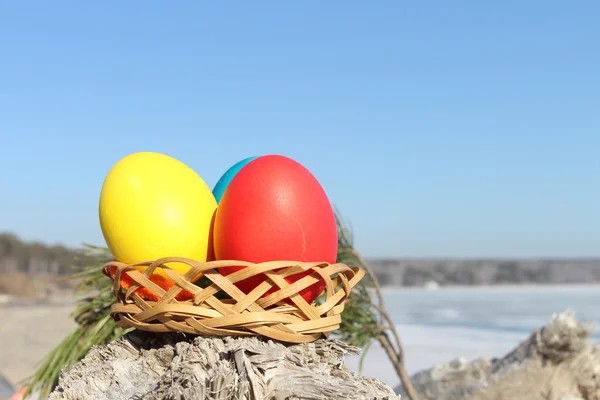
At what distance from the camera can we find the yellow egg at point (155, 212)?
1.47 m

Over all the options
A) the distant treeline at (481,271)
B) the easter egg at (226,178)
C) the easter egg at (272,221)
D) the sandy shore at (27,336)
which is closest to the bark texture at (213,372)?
the easter egg at (272,221)

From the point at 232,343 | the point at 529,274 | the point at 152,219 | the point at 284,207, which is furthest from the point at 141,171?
the point at 529,274

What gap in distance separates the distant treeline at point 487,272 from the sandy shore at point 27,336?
1264 centimetres

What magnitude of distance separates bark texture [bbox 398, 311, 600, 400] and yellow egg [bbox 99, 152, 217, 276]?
2219 mm

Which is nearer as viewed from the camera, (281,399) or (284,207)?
(281,399)

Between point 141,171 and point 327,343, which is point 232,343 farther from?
point 141,171

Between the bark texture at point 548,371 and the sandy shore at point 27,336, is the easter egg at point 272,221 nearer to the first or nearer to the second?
the bark texture at point 548,371

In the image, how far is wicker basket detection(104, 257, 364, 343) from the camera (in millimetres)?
1271

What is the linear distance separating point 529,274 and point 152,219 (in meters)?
23.5

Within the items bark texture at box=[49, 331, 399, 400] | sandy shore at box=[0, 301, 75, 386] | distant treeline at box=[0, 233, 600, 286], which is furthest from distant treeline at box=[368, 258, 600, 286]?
bark texture at box=[49, 331, 399, 400]

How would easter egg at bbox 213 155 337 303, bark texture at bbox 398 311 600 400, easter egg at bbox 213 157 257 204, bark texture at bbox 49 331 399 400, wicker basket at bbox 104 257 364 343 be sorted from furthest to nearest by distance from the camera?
bark texture at bbox 398 311 600 400, easter egg at bbox 213 157 257 204, easter egg at bbox 213 155 337 303, wicker basket at bbox 104 257 364 343, bark texture at bbox 49 331 399 400

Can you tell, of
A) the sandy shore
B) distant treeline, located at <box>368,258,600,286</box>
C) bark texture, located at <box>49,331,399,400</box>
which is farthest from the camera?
distant treeline, located at <box>368,258,600,286</box>

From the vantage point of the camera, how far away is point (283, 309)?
1310 mm

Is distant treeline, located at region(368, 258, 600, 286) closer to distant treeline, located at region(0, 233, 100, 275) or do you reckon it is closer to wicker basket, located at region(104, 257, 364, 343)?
distant treeline, located at region(0, 233, 100, 275)
